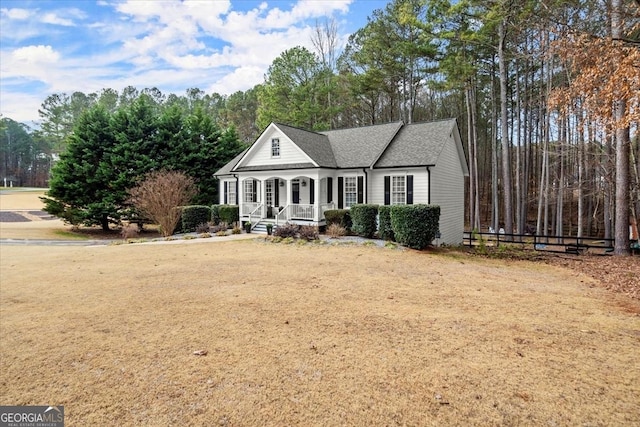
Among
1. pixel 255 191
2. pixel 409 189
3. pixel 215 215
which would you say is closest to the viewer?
pixel 409 189

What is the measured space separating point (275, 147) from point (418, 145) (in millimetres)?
8037

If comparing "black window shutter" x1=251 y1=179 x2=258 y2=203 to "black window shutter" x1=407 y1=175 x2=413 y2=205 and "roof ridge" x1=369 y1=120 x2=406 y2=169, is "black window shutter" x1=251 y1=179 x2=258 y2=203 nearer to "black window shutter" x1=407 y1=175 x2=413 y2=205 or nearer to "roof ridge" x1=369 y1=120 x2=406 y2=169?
"roof ridge" x1=369 y1=120 x2=406 y2=169

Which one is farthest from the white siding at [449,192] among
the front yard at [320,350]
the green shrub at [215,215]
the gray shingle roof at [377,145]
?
the green shrub at [215,215]

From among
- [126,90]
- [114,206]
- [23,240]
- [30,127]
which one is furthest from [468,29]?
[30,127]

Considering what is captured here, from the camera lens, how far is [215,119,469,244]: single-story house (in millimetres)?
16656

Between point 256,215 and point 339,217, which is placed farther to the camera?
point 256,215

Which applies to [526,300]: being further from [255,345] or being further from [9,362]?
[9,362]

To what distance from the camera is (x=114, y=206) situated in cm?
2333

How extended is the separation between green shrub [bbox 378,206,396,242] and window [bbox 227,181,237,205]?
38.0 feet

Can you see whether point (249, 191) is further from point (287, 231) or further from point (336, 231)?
point (336, 231)

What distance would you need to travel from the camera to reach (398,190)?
55.1 ft

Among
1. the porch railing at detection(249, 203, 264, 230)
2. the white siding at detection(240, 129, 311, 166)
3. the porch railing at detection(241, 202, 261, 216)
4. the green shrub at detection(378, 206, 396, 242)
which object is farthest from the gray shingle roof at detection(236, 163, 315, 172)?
the green shrub at detection(378, 206, 396, 242)

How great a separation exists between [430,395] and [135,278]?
25.2 ft

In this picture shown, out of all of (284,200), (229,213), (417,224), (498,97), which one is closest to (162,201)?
(229,213)
